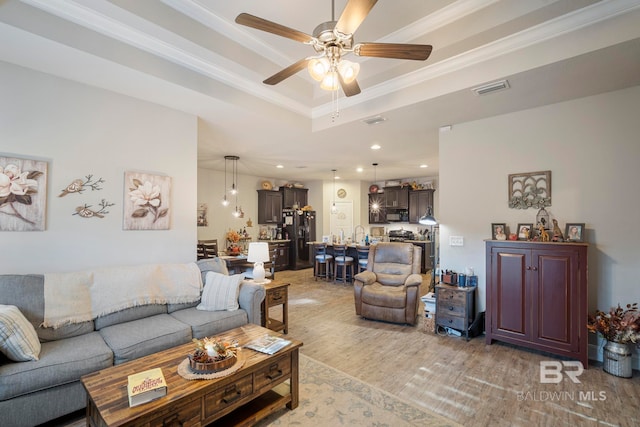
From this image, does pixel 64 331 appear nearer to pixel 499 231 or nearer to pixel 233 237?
pixel 499 231

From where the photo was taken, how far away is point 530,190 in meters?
3.42

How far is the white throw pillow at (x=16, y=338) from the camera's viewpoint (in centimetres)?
196

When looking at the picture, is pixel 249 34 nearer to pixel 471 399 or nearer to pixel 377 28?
pixel 377 28

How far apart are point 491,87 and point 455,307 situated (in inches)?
98.8

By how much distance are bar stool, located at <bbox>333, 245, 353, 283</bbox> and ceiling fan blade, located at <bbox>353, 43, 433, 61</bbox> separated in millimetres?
5082

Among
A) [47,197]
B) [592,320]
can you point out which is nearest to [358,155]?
[592,320]

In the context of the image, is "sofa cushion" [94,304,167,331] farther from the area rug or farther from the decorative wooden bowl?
the area rug

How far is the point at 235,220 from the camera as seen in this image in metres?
7.92

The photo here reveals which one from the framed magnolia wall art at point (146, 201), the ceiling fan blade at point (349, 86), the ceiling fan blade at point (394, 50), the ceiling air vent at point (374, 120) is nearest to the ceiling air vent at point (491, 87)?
the ceiling air vent at point (374, 120)

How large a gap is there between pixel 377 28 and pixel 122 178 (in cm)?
298

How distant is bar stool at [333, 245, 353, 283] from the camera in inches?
266

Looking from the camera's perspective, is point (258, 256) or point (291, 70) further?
point (258, 256)

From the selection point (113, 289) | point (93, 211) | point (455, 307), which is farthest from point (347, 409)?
point (93, 211)

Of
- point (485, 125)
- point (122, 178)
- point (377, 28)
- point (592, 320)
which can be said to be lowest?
point (592, 320)
